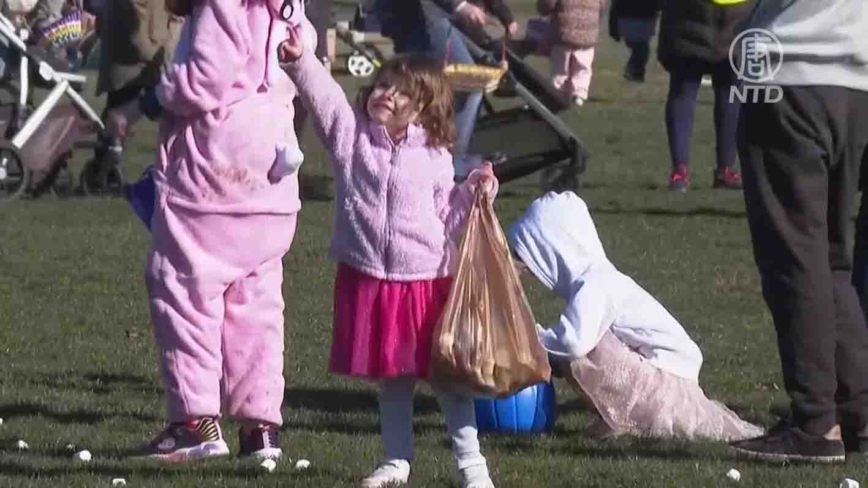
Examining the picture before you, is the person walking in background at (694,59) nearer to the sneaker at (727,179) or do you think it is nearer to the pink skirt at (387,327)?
the sneaker at (727,179)

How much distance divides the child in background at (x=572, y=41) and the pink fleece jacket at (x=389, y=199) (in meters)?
16.4

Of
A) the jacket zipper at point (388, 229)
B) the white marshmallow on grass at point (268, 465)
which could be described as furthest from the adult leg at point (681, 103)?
the jacket zipper at point (388, 229)

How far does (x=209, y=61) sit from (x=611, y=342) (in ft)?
5.78

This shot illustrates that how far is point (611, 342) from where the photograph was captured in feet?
21.8

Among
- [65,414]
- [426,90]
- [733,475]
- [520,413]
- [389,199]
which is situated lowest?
[65,414]

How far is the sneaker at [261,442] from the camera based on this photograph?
5.87 meters

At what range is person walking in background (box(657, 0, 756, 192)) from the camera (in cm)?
1277

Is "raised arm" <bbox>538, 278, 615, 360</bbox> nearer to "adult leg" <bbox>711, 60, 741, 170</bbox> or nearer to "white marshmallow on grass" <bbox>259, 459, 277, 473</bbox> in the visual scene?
"white marshmallow on grass" <bbox>259, 459, 277, 473</bbox>

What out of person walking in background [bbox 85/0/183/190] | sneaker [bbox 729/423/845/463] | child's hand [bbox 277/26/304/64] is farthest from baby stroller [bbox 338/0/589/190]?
child's hand [bbox 277/26/304/64]

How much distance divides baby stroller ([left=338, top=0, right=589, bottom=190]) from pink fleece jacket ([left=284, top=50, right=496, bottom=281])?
6997 mm

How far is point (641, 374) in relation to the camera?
6.57 meters

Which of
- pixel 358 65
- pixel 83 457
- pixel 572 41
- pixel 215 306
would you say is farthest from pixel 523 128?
pixel 358 65

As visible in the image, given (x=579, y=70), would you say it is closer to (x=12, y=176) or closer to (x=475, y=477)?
(x=12, y=176)

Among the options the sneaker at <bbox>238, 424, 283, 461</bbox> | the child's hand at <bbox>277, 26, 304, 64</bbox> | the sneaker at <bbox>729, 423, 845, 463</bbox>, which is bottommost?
the sneaker at <bbox>238, 424, 283, 461</bbox>
